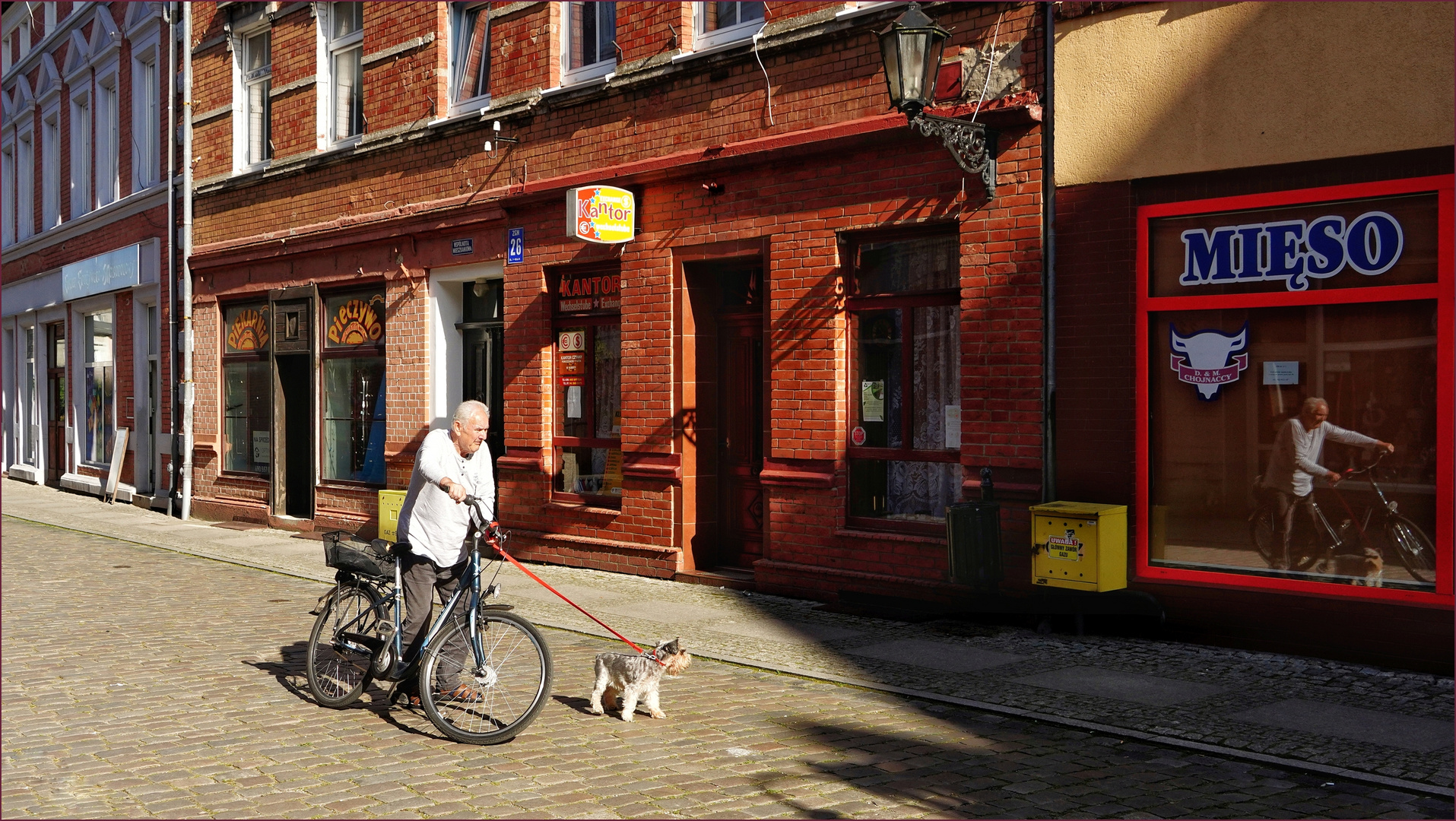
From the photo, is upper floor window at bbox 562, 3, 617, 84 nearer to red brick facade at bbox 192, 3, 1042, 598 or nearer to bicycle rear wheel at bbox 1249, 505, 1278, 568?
red brick facade at bbox 192, 3, 1042, 598

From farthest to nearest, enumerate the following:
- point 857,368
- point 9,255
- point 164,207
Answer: point 9,255, point 164,207, point 857,368

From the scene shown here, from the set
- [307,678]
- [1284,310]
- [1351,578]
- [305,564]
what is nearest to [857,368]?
[1284,310]

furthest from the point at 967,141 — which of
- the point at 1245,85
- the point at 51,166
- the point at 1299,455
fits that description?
the point at 51,166

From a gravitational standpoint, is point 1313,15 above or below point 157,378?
above

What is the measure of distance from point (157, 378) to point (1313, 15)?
59.9 feet

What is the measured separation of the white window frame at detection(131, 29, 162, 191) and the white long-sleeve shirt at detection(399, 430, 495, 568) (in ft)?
53.9

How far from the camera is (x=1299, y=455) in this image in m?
8.74

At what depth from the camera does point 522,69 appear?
14094 mm

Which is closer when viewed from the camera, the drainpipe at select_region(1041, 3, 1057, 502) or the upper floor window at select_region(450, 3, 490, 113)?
the drainpipe at select_region(1041, 3, 1057, 502)

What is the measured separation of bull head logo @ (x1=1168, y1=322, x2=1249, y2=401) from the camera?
8.99m

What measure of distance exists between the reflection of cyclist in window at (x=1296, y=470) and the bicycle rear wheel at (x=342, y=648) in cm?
586

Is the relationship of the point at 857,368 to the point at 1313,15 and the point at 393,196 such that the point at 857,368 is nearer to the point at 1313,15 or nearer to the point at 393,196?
the point at 1313,15

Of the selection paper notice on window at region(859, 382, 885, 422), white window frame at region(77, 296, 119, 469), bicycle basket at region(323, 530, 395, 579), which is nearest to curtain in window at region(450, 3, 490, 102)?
paper notice on window at region(859, 382, 885, 422)

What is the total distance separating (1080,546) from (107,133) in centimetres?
2082
